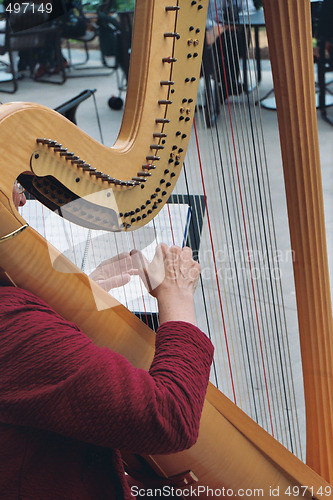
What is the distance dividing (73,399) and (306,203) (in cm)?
60

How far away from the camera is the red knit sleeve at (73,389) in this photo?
0.72 m

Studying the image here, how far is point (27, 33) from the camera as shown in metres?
4.95

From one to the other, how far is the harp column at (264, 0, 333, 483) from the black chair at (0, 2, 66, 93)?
13.0 ft

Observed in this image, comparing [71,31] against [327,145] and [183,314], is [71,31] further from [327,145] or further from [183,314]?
[183,314]

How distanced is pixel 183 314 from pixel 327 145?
2971mm

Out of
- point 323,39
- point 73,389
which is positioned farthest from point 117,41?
point 73,389

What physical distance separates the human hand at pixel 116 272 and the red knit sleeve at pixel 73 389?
228 millimetres

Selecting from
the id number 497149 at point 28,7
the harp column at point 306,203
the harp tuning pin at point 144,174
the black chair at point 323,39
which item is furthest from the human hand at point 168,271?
the id number 497149 at point 28,7

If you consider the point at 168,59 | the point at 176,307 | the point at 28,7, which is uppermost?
the point at 28,7

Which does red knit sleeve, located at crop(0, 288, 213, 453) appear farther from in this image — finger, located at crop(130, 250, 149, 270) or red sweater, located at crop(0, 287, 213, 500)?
finger, located at crop(130, 250, 149, 270)

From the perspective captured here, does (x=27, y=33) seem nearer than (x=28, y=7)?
No

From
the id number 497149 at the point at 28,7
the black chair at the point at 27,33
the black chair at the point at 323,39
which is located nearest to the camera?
the black chair at the point at 323,39

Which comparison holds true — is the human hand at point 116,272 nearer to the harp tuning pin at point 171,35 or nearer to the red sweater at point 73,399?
the red sweater at point 73,399

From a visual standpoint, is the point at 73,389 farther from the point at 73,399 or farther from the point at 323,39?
the point at 323,39
